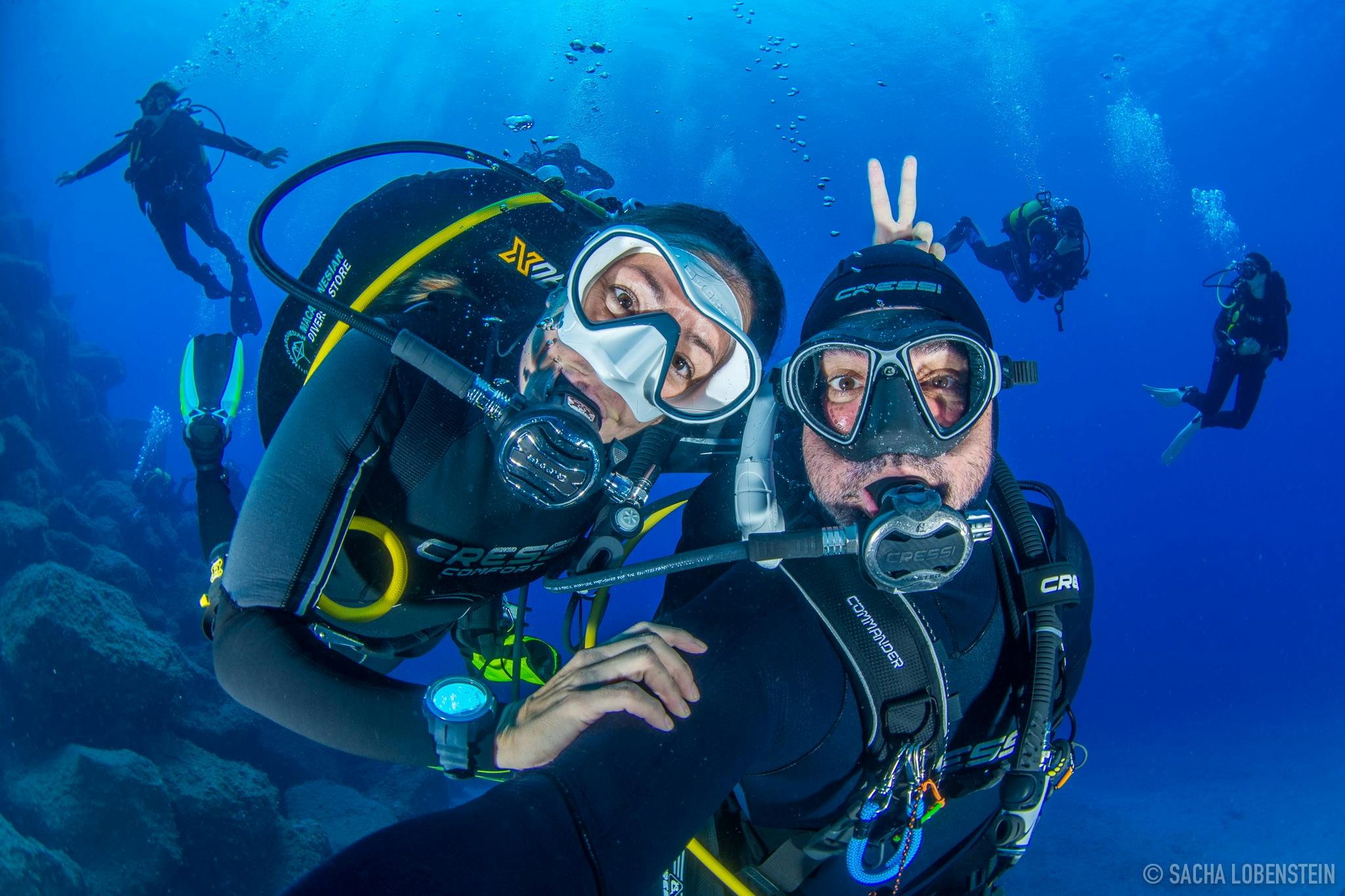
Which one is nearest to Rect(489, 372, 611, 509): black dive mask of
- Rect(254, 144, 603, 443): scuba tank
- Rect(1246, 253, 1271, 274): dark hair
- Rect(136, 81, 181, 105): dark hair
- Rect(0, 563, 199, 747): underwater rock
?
Rect(254, 144, 603, 443): scuba tank

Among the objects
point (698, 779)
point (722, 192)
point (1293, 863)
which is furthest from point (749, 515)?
point (722, 192)

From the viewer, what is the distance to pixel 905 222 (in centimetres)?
312

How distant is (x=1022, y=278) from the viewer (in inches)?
528

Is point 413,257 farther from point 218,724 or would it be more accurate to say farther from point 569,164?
point 218,724

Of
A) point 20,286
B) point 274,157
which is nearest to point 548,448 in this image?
point 274,157

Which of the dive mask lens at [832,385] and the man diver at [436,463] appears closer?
the man diver at [436,463]

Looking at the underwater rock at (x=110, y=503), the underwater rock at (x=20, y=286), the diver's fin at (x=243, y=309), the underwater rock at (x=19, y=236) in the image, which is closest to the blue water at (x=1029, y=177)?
the underwater rock at (x=20, y=286)

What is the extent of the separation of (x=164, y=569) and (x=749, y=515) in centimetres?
2170

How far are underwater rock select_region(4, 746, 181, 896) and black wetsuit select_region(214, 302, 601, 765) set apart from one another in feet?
25.0

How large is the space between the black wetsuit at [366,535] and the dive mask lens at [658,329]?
51 cm

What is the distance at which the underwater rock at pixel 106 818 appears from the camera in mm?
7707

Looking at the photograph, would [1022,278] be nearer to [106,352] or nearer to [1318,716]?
[1318,716]

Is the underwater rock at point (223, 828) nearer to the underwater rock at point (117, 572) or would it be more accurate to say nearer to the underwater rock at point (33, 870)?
the underwater rock at point (33, 870)

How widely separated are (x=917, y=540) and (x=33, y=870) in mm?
9726
